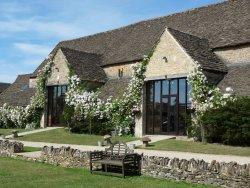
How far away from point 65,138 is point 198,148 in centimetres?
1109

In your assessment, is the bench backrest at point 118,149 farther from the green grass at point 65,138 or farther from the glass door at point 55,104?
the glass door at point 55,104

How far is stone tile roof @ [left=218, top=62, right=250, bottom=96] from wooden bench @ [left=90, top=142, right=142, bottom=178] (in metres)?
11.0

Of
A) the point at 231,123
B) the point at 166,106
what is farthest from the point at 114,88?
the point at 231,123

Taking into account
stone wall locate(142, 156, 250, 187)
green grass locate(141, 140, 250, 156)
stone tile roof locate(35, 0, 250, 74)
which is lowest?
stone wall locate(142, 156, 250, 187)

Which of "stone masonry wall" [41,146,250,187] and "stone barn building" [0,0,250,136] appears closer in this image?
"stone masonry wall" [41,146,250,187]

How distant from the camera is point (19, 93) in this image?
48375 mm

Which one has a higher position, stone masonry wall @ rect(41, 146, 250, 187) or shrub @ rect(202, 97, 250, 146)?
shrub @ rect(202, 97, 250, 146)

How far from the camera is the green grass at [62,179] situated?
14.5 metres

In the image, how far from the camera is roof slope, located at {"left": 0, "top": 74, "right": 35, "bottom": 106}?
148 ft

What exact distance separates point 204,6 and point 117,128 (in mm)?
13203

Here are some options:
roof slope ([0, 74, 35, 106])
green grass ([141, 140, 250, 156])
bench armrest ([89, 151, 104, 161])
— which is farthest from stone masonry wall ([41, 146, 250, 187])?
roof slope ([0, 74, 35, 106])

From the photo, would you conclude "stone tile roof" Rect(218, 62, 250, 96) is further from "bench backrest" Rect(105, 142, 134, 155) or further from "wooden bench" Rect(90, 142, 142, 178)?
"wooden bench" Rect(90, 142, 142, 178)

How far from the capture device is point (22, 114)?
42.1 metres

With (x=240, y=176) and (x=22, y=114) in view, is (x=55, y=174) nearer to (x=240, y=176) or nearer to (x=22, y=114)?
(x=240, y=176)
